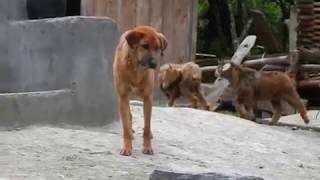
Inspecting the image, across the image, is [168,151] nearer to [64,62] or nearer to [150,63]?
[150,63]

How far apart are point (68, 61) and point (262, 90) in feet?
16.0

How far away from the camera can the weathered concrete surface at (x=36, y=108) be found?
8.80m

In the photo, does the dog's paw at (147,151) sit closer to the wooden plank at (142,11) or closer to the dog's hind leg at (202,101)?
the dog's hind leg at (202,101)

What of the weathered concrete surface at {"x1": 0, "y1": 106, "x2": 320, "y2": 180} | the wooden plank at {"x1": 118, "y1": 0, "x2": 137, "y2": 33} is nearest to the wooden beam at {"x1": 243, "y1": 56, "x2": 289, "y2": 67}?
the wooden plank at {"x1": 118, "y1": 0, "x2": 137, "y2": 33}

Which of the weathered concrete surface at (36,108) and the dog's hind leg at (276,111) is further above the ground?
the weathered concrete surface at (36,108)

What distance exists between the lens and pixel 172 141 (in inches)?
368

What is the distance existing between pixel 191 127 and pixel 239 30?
13.8m

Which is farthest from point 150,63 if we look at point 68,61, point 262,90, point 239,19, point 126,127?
point 239,19

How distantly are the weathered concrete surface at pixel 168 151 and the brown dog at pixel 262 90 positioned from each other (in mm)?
1934

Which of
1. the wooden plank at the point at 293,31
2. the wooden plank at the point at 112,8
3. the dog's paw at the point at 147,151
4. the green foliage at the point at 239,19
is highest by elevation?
the wooden plank at the point at 112,8

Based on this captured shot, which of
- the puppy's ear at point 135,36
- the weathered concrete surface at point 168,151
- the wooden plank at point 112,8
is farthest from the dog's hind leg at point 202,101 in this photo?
the puppy's ear at point 135,36

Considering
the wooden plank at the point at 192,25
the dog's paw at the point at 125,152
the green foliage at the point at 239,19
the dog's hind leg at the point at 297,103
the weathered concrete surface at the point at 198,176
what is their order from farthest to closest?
the green foliage at the point at 239,19 < the wooden plank at the point at 192,25 < the dog's hind leg at the point at 297,103 < the dog's paw at the point at 125,152 < the weathered concrete surface at the point at 198,176

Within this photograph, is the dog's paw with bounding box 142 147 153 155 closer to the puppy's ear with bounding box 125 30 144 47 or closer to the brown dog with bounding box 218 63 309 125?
the puppy's ear with bounding box 125 30 144 47

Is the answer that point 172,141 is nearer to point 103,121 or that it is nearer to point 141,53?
point 103,121
